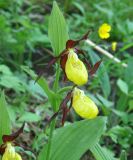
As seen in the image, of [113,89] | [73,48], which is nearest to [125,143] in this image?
[113,89]

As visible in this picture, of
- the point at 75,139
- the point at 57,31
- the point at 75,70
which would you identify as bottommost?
the point at 75,139

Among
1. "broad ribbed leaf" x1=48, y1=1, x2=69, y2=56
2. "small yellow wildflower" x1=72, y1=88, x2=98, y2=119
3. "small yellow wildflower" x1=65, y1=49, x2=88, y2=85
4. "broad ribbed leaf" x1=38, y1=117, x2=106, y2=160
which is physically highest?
"broad ribbed leaf" x1=48, y1=1, x2=69, y2=56

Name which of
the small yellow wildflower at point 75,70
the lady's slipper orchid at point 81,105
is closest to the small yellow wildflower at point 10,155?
the lady's slipper orchid at point 81,105

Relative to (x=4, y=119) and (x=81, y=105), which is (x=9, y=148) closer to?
(x=4, y=119)

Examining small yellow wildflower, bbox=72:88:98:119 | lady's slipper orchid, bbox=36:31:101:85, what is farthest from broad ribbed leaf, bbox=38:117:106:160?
lady's slipper orchid, bbox=36:31:101:85

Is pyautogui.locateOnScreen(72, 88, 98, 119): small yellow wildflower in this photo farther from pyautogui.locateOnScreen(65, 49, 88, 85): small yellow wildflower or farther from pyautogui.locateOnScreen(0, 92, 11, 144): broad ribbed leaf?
pyautogui.locateOnScreen(0, 92, 11, 144): broad ribbed leaf

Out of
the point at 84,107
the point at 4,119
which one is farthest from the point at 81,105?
the point at 4,119

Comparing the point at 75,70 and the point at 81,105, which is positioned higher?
the point at 75,70

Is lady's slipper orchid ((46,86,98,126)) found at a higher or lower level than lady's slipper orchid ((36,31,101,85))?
lower
